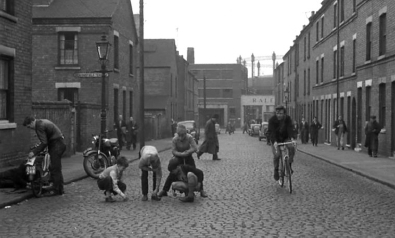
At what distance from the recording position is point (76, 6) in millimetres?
30938

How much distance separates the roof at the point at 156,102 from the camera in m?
52.2

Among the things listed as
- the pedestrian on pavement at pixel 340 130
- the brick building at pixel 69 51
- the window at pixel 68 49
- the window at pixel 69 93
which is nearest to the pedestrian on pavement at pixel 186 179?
the brick building at pixel 69 51

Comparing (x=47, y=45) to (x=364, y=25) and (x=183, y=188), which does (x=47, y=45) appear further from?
(x=183, y=188)

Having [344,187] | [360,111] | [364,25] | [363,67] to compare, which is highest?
[364,25]

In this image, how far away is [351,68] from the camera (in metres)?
31.1

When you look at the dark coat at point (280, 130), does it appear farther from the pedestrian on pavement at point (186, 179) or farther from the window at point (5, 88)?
the window at point (5, 88)

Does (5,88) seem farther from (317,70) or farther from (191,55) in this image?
(191,55)

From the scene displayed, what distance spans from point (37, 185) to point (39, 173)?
0.24m

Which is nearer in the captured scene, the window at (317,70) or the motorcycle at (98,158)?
the motorcycle at (98,158)

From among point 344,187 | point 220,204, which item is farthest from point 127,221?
point 344,187

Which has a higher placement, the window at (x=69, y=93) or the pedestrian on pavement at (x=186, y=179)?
the window at (x=69, y=93)

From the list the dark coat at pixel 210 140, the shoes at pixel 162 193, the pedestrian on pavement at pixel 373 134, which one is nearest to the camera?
the shoes at pixel 162 193

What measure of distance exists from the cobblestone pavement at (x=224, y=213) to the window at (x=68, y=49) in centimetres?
1738

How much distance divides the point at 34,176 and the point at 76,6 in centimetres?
2122
